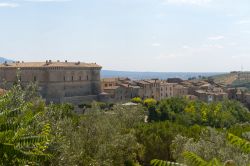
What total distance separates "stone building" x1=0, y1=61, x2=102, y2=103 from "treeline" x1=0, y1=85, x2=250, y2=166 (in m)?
54.6

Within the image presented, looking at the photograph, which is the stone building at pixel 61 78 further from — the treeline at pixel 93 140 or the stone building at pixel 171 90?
the treeline at pixel 93 140

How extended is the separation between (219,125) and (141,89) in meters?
49.9

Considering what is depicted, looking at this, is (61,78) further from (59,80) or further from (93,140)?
(93,140)

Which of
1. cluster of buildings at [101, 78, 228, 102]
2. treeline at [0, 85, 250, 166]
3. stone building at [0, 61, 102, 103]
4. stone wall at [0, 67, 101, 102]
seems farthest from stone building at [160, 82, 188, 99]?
treeline at [0, 85, 250, 166]

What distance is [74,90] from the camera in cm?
9988

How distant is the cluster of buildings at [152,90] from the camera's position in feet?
339

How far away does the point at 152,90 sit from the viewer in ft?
372

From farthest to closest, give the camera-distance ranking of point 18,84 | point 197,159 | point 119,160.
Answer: point 119,160 < point 18,84 < point 197,159

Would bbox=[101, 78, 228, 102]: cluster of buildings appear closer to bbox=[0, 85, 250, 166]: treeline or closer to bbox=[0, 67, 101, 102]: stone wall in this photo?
bbox=[0, 67, 101, 102]: stone wall

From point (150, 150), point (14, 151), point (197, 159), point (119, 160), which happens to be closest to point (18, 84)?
point (14, 151)

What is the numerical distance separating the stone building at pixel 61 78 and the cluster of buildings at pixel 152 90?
4.42m

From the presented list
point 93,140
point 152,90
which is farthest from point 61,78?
point 93,140

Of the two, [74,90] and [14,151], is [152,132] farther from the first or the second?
[74,90]

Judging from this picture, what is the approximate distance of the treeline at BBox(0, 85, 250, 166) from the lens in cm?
770
